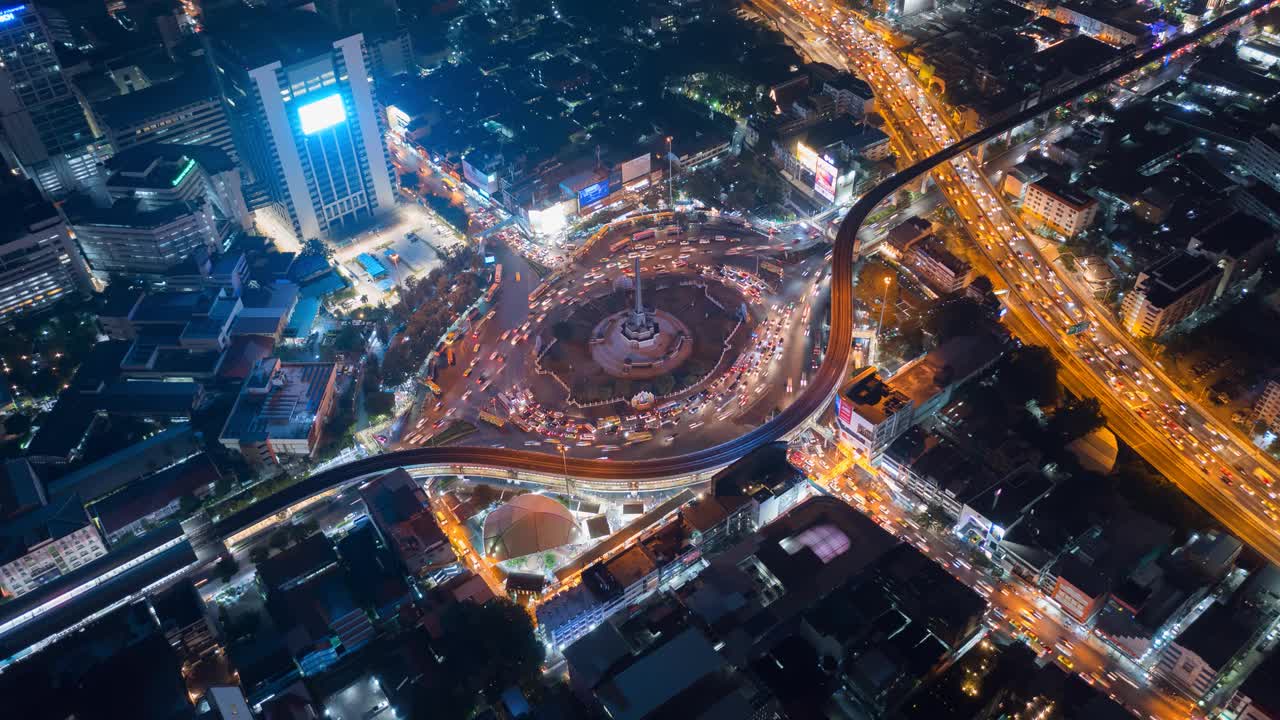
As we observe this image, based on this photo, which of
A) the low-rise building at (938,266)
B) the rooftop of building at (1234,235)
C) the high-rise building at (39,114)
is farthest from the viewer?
the high-rise building at (39,114)

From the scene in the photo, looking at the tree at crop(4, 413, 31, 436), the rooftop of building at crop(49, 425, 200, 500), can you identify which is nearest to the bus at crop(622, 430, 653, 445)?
the rooftop of building at crop(49, 425, 200, 500)

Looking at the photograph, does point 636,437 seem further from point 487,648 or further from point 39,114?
point 39,114

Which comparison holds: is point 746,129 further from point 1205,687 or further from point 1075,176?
point 1205,687

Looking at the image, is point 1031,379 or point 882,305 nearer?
point 1031,379

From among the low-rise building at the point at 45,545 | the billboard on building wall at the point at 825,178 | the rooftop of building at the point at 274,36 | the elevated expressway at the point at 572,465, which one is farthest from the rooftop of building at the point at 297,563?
the billboard on building wall at the point at 825,178

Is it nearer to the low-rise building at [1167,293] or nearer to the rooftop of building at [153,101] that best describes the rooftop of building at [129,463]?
the rooftop of building at [153,101]

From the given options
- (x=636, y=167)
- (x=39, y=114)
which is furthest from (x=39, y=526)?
(x=636, y=167)

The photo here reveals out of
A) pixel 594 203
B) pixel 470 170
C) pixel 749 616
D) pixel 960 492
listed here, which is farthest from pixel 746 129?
pixel 749 616
